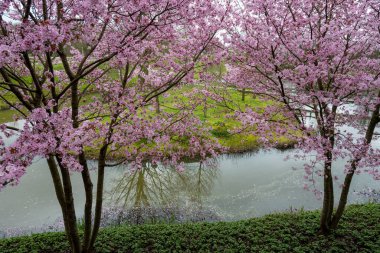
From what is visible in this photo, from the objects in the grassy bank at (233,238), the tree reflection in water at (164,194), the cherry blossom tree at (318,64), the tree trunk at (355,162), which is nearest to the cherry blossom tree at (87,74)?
the cherry blossom tree at (318,64)

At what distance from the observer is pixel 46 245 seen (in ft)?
24.0

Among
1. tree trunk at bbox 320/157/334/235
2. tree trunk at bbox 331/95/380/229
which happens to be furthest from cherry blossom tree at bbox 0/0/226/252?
tree trunk at bbox 331/95/380/229

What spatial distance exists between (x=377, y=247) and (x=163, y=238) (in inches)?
188

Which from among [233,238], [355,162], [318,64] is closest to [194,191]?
[233,238]

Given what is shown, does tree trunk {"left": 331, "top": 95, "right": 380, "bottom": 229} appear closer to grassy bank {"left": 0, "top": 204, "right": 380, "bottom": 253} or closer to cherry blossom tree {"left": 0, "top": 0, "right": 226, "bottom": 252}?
grassy bank {"left": 0, "top": 204, "right": 380, "bottom": 253}

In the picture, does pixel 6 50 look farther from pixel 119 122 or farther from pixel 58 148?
pixel 119 122

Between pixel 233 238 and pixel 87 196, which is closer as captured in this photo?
pixel 87 196

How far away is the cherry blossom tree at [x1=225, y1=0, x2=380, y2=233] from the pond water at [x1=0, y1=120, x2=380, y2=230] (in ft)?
13.3

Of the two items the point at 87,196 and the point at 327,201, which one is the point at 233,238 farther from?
the point at 87,196

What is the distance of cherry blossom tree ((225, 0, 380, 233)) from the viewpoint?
5.93m

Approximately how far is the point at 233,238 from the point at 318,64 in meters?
4.38

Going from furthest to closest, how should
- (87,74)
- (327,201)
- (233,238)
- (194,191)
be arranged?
(194,191)
(233,238)
(327,201)
(87,74)

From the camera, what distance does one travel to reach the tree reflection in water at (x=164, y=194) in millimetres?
10891

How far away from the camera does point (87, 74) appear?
20.1ft
